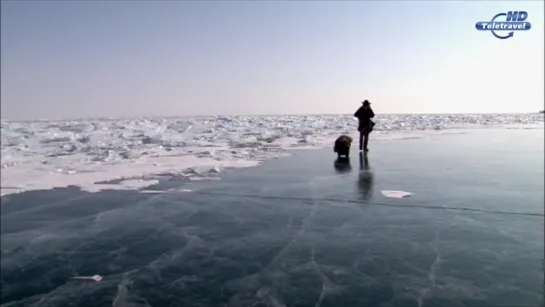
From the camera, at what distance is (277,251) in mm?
4629

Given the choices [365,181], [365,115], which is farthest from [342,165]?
[365,181]

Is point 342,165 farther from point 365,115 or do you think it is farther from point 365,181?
point 365,181

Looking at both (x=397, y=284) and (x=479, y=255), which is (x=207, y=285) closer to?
(x=397, y=284)

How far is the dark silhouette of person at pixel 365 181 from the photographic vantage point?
24.5 feet

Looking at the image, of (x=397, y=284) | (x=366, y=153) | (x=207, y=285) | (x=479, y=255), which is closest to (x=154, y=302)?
(x=207, y=285)

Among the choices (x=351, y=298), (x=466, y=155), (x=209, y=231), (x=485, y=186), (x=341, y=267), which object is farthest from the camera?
(x=466, y=155)

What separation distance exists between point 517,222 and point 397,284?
2.86 m

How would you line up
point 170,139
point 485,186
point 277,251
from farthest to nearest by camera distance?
1. point 170,139
2. point 485,186
3. point 277,251

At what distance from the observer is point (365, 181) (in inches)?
345

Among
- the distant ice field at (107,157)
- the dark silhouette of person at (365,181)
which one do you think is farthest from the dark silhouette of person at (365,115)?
the distant ice field at (107,157)

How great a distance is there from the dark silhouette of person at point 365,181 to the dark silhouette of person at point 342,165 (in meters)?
0.36

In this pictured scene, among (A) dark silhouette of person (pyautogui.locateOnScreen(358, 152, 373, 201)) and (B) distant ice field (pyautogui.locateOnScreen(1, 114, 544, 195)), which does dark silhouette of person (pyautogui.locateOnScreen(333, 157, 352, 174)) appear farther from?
Result: (B) distant ice field (pyautogui.locateOnScreen(1, 114, 544, 195))

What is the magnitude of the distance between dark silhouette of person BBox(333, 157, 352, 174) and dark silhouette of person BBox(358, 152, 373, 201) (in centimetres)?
36

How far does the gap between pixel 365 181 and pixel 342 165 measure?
2609mm
